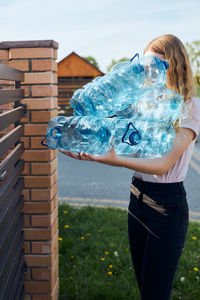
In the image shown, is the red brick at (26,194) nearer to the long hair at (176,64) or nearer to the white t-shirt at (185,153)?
the white t-shirt at (185,153)

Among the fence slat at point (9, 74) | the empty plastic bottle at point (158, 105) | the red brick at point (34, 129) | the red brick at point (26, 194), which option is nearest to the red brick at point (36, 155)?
the red brick at point (34, 129)

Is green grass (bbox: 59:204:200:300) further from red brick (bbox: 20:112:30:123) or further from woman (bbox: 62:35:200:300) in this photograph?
red brick (bbox: 20:112:30:123)

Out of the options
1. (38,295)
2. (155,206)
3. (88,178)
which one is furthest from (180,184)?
(88,178)

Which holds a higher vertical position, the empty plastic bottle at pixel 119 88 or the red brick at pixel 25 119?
the empty plastic bottle at pixel 119 88

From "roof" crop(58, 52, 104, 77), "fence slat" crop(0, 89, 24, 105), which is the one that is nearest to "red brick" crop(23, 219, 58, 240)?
"fence slat" crop(0, 89, 24, 105)

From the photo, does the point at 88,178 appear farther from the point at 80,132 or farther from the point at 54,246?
the point at 80,132

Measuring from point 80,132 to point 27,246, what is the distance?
1.37 meters

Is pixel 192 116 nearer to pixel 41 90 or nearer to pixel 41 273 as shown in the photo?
pixel 41 90

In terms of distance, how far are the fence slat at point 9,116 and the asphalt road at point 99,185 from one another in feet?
12.9

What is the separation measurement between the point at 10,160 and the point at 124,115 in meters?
0.74

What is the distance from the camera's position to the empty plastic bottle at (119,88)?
79.0 inches

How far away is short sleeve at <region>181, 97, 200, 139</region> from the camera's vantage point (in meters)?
2.05

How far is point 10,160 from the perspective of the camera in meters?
2.27

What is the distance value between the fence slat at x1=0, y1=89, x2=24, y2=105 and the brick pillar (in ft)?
0.50
